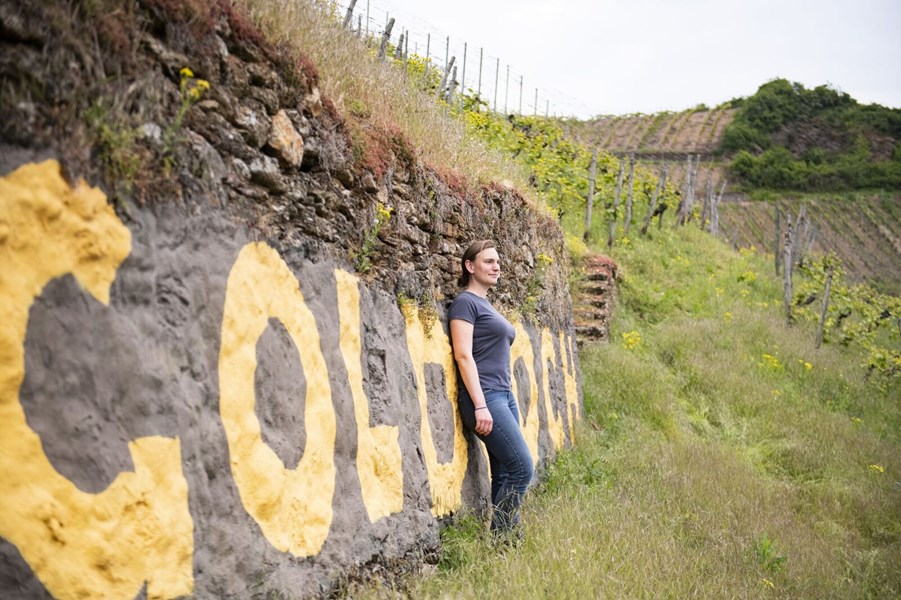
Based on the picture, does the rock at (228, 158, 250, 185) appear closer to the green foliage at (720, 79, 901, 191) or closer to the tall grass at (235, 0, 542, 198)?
the tall grass at (235, 0, 542, 198)

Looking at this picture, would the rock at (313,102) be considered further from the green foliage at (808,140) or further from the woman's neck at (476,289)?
the green foliage at (808,140)

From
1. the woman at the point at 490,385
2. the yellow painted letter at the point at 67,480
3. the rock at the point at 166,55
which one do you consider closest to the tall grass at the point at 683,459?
the woman at the point at 490,385

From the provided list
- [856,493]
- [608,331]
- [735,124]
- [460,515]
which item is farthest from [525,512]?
[735,124]

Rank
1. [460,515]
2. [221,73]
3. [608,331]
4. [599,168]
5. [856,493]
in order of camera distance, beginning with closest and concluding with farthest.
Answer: [221,73] < [460,515] < [856,493] < [608,331] < [599,168]

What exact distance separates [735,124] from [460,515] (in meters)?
53.2

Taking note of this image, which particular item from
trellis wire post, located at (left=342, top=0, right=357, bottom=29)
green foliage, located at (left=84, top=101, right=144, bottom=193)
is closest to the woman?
trellis wire post, located at (left=342, top=0, right=357, bottom=29)

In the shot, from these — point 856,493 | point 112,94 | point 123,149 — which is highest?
point 112,94

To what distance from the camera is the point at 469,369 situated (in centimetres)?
464

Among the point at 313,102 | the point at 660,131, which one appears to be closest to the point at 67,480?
the point at 313,102

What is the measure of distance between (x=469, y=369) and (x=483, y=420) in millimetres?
359

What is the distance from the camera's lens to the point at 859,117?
53062 mm

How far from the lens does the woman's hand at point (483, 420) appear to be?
14.9 feet

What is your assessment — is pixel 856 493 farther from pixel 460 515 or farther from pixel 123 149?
pixel 123 149

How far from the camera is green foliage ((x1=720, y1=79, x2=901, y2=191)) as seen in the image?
46531 millimetres
